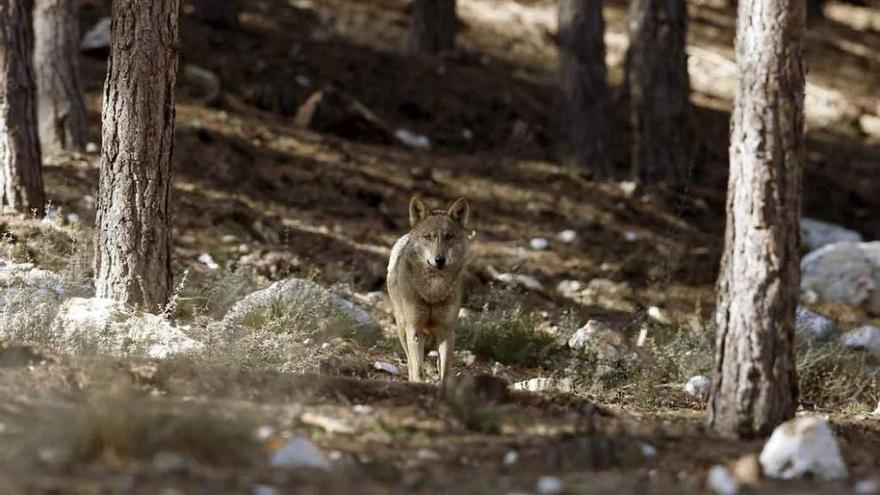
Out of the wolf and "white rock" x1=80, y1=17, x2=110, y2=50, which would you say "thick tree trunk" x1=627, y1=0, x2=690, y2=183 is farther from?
the wolf

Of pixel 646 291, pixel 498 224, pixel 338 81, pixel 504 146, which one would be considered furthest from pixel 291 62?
pixel 646 291

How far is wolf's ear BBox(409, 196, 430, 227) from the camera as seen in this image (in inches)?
432

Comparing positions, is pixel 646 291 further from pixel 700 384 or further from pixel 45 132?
pixel 45 132

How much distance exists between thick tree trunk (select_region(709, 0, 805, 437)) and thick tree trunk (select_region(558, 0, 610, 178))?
10.4 meters

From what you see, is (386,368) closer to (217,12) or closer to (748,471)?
(748,471)

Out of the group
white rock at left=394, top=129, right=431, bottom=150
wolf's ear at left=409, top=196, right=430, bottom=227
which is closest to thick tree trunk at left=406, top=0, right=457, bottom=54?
white rock at left=394, top=129, right=431, bottom=150

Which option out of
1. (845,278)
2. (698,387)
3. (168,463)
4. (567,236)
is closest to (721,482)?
(168,463)

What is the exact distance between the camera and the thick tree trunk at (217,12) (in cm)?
2066

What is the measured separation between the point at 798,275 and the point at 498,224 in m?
8.91

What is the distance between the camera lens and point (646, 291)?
15594 mm

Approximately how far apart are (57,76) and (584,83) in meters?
6.96

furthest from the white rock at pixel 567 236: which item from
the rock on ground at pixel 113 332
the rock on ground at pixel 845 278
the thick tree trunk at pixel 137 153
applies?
the rock on ground at pixel 113 332

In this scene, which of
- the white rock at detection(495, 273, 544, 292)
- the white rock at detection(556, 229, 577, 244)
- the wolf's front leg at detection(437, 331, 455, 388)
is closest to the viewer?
the wolf's front leg at detection(437, 331, 455, 388)

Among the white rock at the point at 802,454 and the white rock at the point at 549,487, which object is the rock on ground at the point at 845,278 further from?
the white rock at the point at 549,487
